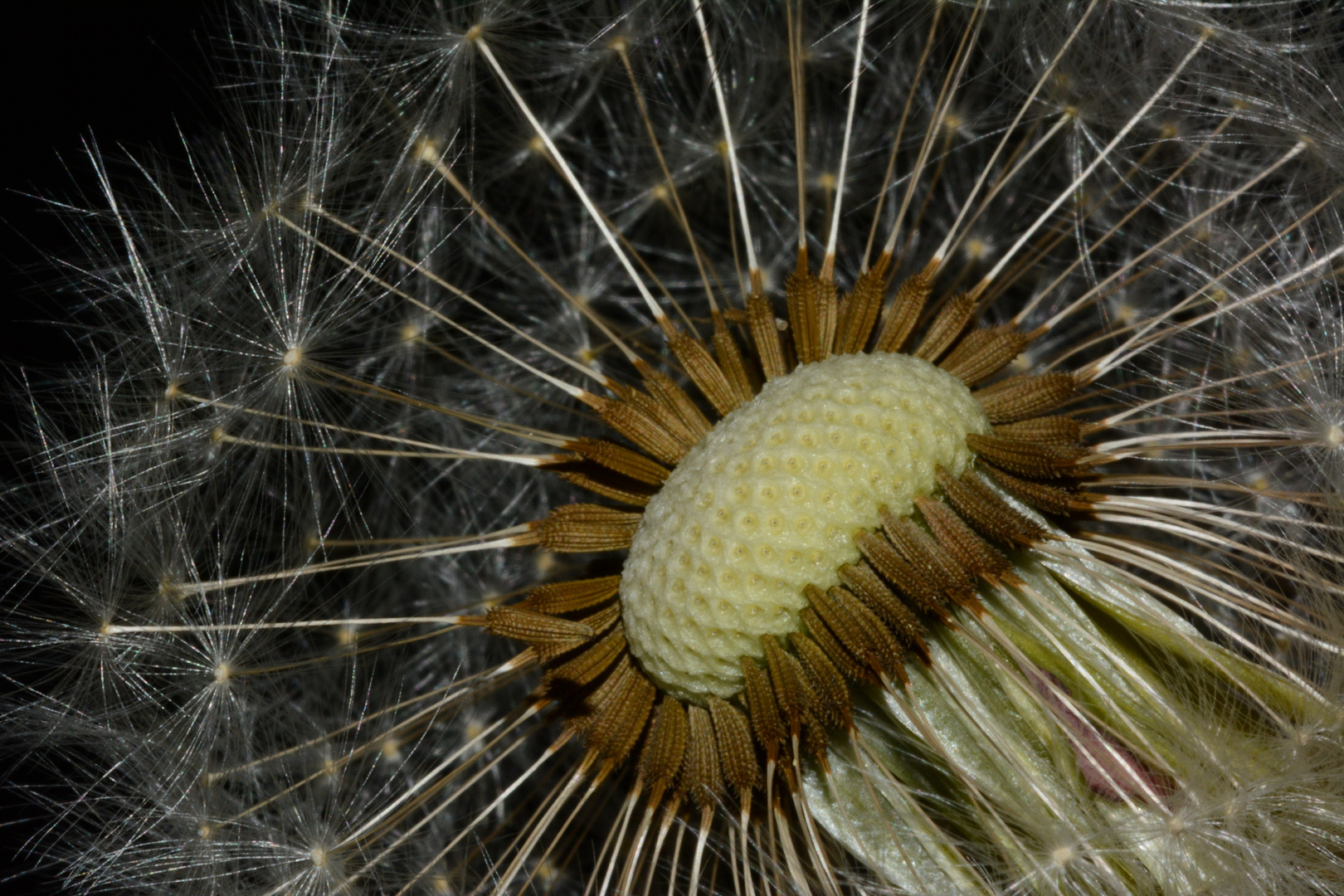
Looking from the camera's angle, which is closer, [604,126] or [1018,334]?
[1018,334]

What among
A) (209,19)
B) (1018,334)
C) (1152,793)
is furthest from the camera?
(209,19)

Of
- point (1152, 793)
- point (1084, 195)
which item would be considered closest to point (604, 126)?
point (1084, 195)

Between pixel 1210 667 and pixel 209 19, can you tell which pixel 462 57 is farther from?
pixel 1210 667

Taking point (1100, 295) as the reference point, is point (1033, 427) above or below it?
below
